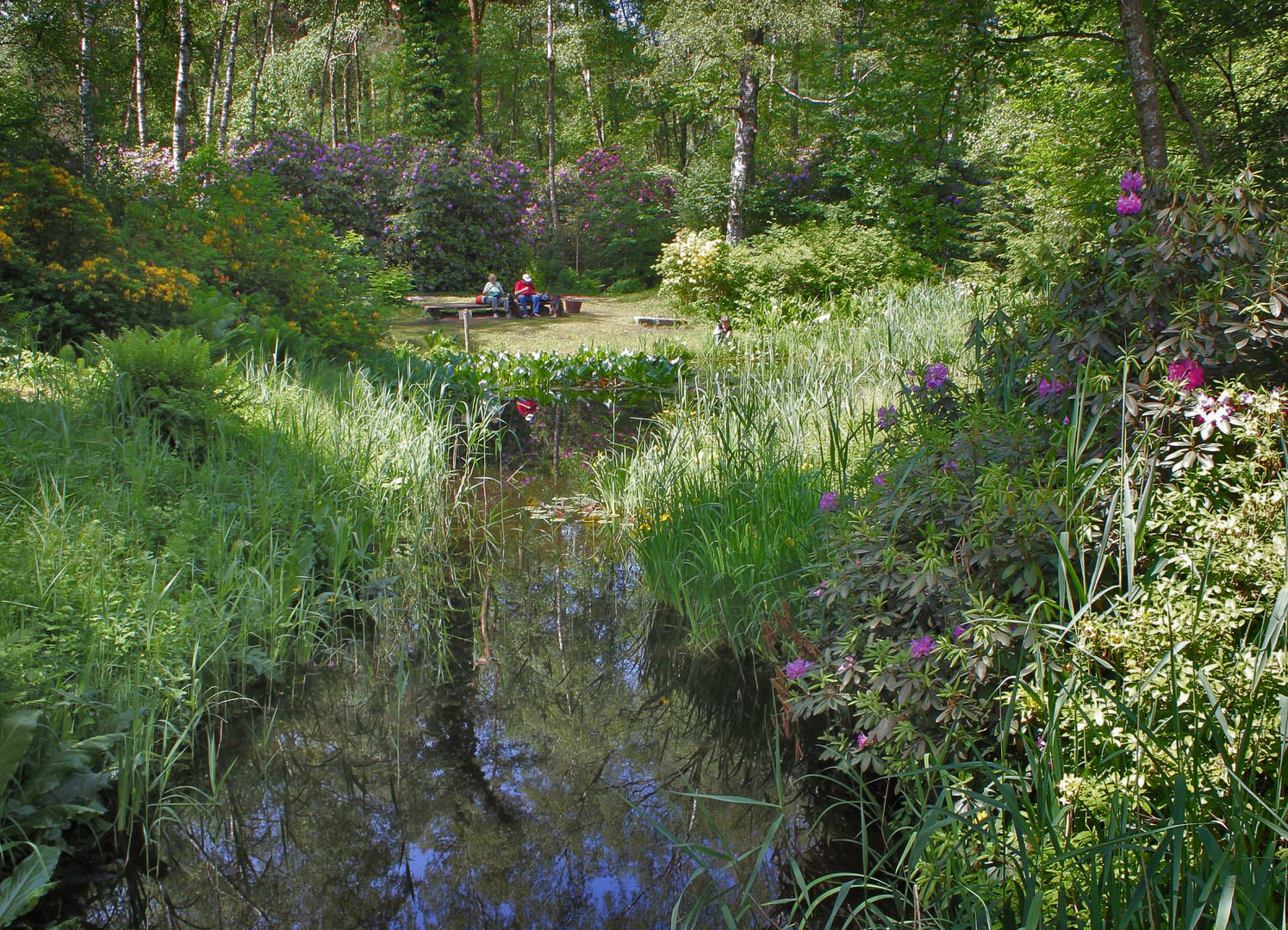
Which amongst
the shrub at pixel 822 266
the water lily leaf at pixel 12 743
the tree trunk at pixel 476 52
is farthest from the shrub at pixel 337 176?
the water lily leaf at pixel 12 743

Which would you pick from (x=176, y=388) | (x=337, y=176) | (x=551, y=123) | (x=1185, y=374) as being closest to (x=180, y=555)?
(x=176, y=388)

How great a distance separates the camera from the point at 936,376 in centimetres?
272

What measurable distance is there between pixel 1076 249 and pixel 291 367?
20.1 ft

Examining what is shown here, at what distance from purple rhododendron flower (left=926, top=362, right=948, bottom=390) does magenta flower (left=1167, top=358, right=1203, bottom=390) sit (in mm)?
808

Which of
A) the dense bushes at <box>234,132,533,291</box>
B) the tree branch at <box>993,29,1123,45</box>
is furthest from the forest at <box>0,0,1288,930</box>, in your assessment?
the dense bushes at <box>234,132,533,291</box>

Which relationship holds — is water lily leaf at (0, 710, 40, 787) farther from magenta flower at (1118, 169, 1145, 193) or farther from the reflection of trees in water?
magenta flower at (1118, 169, 1145, 193)

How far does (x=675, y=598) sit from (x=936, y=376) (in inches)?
65.8

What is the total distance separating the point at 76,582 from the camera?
9.53 ft

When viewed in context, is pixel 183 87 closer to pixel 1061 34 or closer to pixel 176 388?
pixel 176 388

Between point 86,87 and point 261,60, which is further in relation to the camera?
point 261,60

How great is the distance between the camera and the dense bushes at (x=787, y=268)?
13312 mm

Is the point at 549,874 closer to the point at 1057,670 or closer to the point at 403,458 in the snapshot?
the point at 1057,670

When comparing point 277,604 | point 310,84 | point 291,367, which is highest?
point 310,84

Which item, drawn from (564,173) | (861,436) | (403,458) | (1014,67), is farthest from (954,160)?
(403,458)
